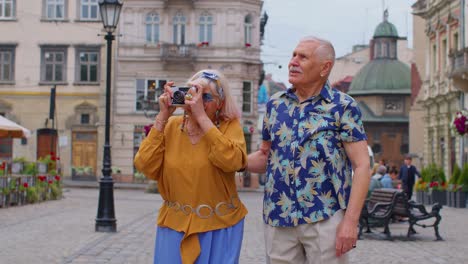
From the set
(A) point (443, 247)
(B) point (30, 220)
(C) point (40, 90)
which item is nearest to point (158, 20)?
(C) point (40, 90)

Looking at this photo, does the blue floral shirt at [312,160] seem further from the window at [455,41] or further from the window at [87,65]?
the window at [87,65]

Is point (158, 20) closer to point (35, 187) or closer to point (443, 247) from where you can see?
point (35, 187)

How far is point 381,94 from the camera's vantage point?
266 ft

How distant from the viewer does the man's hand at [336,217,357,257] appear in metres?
4.52

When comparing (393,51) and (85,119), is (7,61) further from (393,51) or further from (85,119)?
(393,51)

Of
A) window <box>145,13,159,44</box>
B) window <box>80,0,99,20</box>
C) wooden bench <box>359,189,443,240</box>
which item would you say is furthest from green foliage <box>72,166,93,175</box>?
wooden bench <box>359,189,443,240</box>

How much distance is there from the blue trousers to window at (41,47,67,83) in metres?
43.6

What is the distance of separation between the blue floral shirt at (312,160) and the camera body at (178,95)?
0.57 metres

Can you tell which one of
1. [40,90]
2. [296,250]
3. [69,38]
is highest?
[69,38]

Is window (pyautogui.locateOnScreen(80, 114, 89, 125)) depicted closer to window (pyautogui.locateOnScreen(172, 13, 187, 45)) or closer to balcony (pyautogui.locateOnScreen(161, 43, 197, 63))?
balcony (pyautogui.locateOnScreen(161, 43, 197, 63))

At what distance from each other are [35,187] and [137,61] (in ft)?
78.6

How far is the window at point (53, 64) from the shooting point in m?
47.4

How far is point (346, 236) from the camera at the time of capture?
14.8ft

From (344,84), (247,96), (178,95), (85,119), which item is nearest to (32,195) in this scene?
(178,95)
